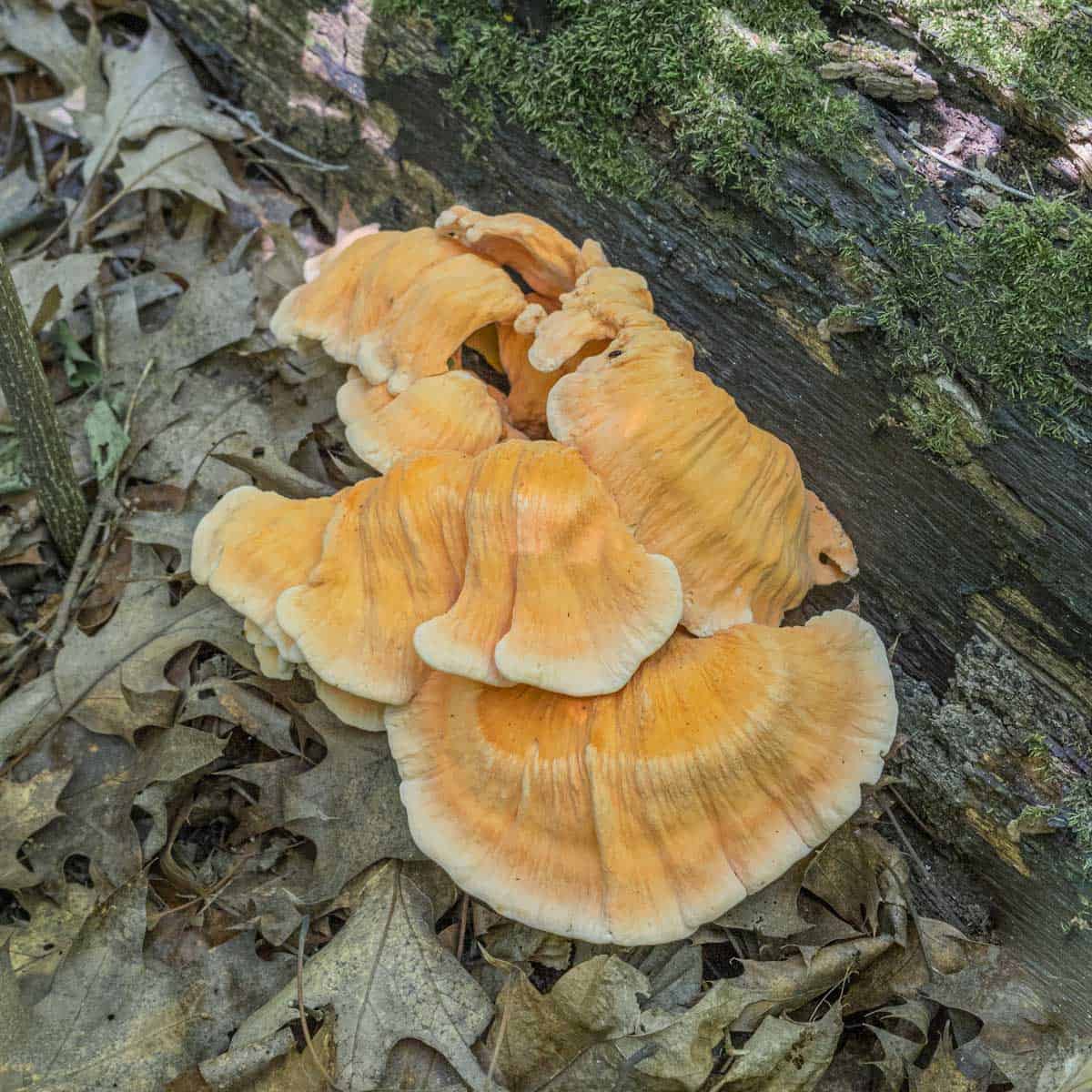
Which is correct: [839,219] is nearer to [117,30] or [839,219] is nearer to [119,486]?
[119,486]

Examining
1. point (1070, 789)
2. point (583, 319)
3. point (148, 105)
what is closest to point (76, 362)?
point (148, 105)

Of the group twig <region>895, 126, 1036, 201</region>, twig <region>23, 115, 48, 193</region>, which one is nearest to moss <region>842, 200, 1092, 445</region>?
twig <region>895, 126, 1036, 201</region>

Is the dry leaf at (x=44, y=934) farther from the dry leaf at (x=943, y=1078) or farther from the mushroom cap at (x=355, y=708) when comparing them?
the dry leaf at (x=943, y=1078)

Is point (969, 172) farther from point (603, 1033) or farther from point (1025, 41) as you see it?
point (603, 1033)

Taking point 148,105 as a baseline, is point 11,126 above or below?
below

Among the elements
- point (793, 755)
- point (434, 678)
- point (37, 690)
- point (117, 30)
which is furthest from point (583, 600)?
point (117, 30)
